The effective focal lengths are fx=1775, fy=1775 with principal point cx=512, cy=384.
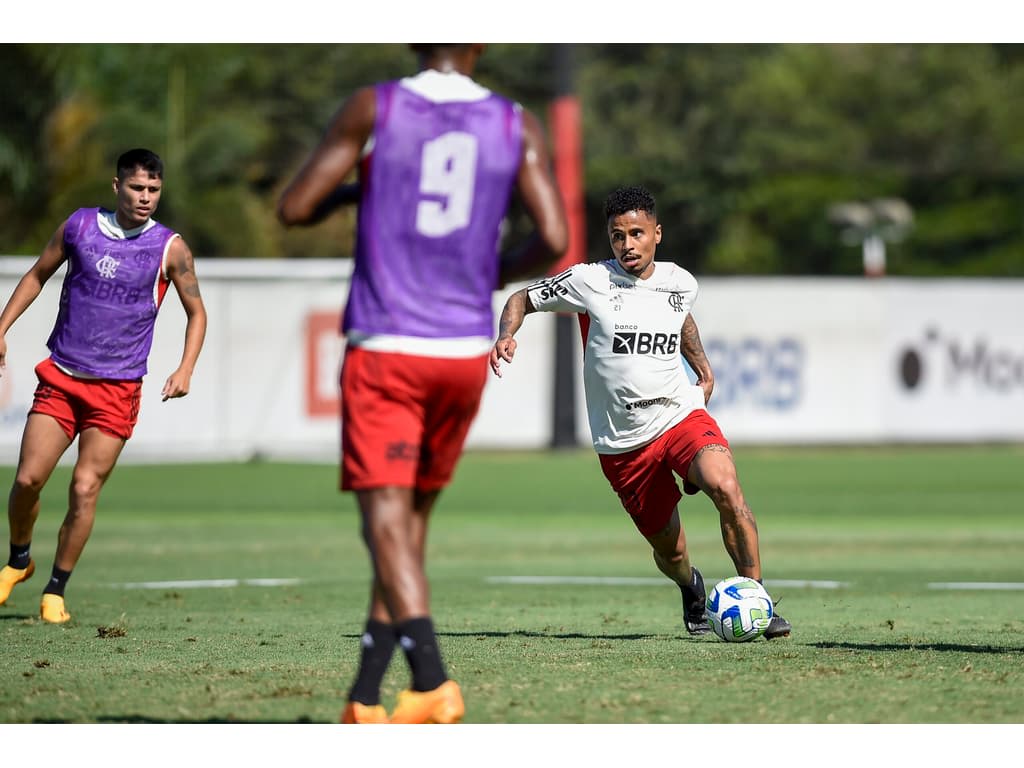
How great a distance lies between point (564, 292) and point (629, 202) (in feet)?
1.94

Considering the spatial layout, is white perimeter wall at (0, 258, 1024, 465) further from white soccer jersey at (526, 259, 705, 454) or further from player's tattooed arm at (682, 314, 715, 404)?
white soccer jersey at (526, 259, 705, 454)

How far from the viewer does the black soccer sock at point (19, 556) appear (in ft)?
33.4

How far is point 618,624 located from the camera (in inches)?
384

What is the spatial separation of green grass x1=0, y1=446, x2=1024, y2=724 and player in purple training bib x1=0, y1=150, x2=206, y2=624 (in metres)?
0.77

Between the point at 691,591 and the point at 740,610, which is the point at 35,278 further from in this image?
the point at 740,610

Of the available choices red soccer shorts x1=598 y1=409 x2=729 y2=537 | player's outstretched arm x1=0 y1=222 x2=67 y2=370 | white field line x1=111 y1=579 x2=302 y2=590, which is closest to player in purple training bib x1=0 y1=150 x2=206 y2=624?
player's outstretched arm x1=0 y1=222 x2=67 y2=370

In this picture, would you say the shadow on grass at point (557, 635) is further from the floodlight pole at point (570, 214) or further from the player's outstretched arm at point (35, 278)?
the floodlight pole at point (570, 214)

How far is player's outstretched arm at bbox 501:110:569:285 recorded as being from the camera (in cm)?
604

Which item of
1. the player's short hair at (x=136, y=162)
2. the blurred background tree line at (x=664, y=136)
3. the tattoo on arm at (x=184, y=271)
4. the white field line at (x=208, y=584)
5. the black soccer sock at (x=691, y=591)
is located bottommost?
the white field line at (x=208, y=584)

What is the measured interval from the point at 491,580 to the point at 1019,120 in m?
63.4

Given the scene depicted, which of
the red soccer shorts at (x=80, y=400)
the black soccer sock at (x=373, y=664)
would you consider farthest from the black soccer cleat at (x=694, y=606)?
the black soccer sock at (x=373, y=664)

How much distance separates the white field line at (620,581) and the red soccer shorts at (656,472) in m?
3.28

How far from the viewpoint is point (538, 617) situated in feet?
33.2
